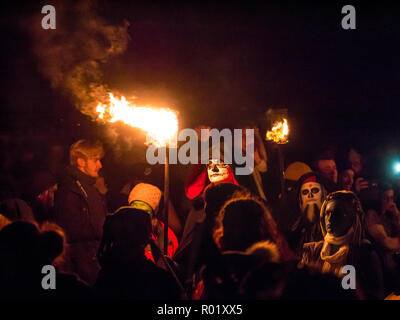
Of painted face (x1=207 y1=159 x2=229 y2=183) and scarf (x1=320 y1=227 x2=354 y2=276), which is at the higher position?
painted face (x1=207 y1=159 x2=229 y2=183)

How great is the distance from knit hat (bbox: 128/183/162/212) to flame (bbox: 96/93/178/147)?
2.77 feet

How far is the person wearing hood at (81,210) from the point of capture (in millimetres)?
5414

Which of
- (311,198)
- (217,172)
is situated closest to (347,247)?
(311,198)

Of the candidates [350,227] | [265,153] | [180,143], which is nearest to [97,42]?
[180,143]

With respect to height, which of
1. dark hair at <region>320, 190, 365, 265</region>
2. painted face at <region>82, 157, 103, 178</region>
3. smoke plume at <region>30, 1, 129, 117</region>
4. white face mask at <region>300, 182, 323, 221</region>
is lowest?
dark hair at <region>320, 190, 365, 265</region>

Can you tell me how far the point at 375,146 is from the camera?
891cm

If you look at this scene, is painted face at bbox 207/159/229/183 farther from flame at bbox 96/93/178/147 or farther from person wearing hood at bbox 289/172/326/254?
person wearing hood at bbox 289/172/326/254

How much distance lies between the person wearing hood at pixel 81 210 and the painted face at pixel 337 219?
3.74 metres

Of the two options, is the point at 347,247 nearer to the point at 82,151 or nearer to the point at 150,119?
the point at 150,119

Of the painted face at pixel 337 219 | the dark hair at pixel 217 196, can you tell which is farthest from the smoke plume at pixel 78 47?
the painted face at pixel 337 219

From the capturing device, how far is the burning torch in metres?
6.26

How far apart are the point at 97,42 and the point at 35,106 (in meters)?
2.01

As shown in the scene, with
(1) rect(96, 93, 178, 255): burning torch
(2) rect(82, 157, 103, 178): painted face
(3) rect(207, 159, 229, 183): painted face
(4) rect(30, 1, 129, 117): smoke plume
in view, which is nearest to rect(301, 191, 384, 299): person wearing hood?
(3) rect(207, 159, 229, 183): painted face

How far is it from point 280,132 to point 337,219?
261cm
